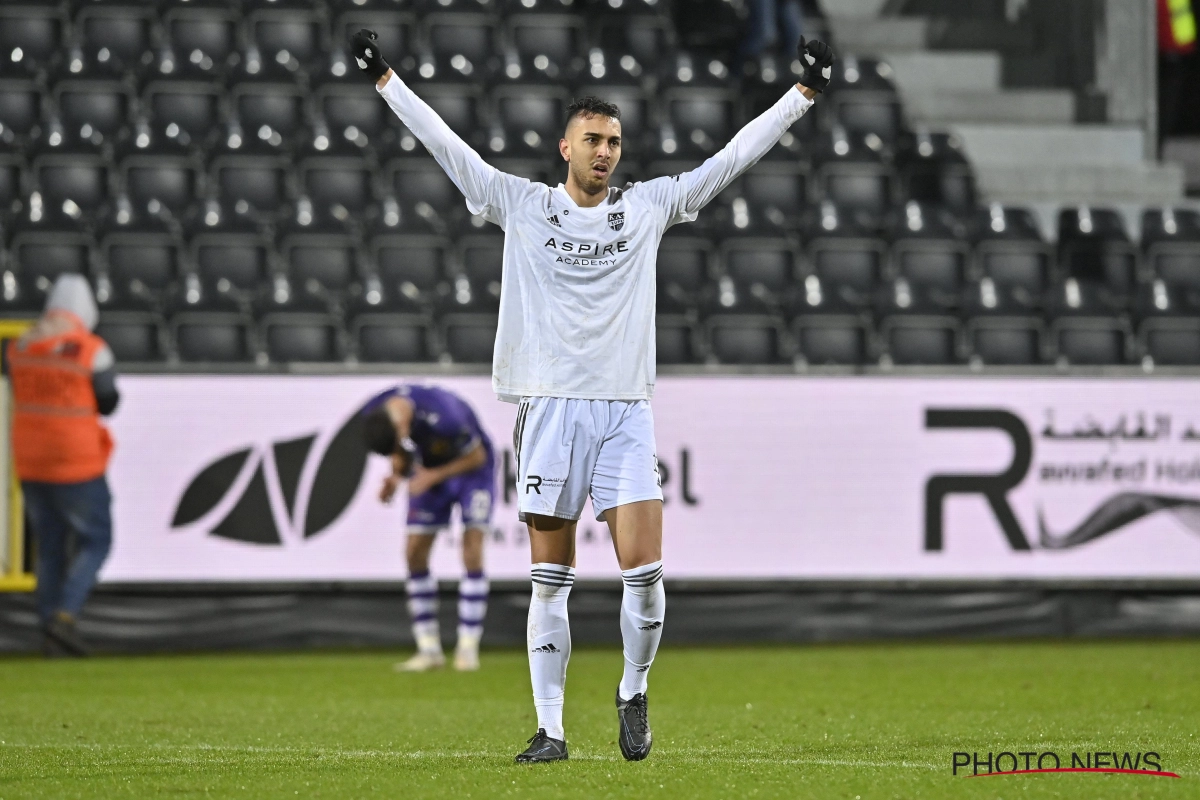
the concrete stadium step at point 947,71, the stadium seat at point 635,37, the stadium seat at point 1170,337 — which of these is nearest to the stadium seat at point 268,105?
the stadium seat at point 635,37

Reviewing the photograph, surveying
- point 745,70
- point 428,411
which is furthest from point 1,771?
point 745,70

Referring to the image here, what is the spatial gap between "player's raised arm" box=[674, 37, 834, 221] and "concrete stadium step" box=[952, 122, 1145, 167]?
38.4 ft

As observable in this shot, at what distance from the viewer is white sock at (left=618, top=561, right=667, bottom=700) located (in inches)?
239

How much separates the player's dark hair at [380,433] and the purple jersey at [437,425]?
132mm

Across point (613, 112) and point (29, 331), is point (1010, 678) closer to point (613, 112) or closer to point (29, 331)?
point (613, 112)

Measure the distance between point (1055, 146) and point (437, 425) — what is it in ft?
29.4

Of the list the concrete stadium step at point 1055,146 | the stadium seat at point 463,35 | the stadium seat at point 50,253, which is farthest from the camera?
the concrete stadium step at point 1055,146

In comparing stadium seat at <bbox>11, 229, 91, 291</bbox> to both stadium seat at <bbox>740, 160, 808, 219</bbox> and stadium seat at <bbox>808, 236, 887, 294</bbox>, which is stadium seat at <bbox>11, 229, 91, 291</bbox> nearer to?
stadium seat at <bbox>740, 160, 808, 219</bbox>

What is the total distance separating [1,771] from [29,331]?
6784 millimetres

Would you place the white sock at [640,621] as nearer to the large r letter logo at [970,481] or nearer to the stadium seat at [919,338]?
the large r letter logo at [970,481]

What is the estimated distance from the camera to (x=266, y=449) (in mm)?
12500

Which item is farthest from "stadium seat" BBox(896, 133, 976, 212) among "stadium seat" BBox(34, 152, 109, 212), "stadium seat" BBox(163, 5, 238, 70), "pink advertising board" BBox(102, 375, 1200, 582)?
"stadium seat" BBox(34, 152, 109, 212)

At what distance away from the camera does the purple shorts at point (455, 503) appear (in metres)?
11.4

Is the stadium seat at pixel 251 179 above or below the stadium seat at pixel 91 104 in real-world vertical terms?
below
